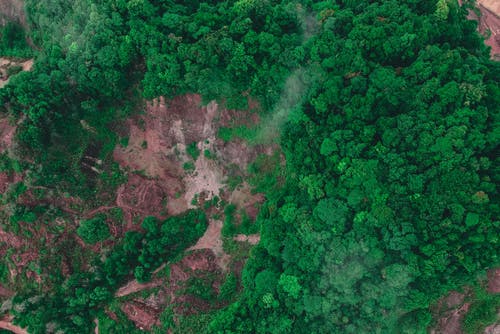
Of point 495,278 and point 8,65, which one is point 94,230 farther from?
point 495,278

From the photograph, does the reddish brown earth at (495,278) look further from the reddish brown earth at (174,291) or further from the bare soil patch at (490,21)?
the reddish brown earth at (174,291)

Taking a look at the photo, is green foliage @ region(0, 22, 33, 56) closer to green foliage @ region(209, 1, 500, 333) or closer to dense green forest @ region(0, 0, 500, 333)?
dense green forest @ region(0, 0, 500, 333)

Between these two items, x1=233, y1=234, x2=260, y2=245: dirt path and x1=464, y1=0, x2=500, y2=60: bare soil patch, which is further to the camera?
x1=464, y1=0, x2=500, y2=60: bare soil patch

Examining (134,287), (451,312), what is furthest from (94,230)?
(451,312)

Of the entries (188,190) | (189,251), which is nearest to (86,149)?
(188,190)

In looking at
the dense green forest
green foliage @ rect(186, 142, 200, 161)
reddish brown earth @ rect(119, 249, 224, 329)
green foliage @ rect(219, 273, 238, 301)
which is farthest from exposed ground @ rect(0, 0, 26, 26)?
green foliage @ rect(219, 273, 238, 301)

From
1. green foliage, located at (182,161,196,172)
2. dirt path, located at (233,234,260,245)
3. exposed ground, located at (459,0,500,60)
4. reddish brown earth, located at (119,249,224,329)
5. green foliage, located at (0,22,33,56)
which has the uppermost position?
exposed ground, located at (459,0,500,60)

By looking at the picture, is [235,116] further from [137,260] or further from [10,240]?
[10,240]

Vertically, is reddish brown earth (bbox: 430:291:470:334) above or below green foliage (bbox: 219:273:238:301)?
above
